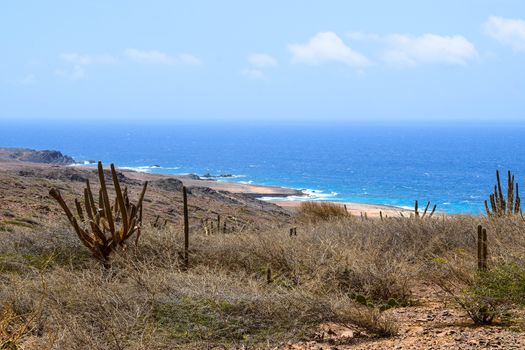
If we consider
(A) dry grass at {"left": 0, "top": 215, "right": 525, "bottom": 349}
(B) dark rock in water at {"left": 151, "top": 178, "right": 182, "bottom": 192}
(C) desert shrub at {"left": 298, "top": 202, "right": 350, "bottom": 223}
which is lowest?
(B) dark rock in water at {"left": 151, "top": 178, "right": 182, "bottom": 192}

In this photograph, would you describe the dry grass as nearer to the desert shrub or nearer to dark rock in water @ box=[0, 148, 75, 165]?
the desert shrub

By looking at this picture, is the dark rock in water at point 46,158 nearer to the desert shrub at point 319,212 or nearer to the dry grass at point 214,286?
the desert shrub at point 319,212

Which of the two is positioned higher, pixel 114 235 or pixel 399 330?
pixel 114 235

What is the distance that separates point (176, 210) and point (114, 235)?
18176 mm

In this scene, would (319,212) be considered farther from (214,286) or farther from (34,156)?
(34,156)

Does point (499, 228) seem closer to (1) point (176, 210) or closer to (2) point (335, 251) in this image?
(2) point (335, 251)

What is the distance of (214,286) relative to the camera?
348 inches

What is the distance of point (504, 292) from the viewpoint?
833cm

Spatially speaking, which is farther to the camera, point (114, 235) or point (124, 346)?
point (114, 235)

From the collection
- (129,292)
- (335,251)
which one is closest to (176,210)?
(335,251)

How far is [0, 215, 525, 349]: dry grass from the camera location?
7.73 metres

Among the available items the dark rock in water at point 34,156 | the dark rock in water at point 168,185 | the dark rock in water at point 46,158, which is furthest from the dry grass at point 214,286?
the dark rock in water at point 34,156

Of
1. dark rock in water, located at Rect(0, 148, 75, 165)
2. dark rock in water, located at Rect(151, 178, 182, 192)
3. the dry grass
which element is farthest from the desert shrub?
dark rock in water, located at Rect(0, 148, 75, 165)

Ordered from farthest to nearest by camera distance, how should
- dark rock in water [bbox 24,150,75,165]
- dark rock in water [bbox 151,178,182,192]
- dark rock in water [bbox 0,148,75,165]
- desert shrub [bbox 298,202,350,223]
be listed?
1. dark rock in water [bbox 24,150,75,165]
2. dark rock in water [bbox 0,148,75,165]
3. dark rock in water [bbox 151,178,182,192]
4. desert shrub [bbox 298,202,350,223]
